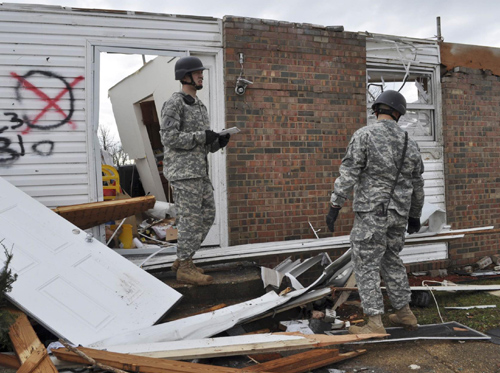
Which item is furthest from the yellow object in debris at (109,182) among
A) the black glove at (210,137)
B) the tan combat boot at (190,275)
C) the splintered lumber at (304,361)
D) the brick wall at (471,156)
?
the brick wall at (471,156)

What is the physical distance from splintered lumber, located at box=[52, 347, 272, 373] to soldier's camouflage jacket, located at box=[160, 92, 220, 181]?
69.0 inches

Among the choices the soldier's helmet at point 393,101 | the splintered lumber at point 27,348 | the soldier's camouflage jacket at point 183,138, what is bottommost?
the splintered lumber at point 27,348

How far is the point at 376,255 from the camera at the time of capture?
3.80 metres

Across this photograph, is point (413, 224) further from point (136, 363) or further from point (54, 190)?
point (54, 190)

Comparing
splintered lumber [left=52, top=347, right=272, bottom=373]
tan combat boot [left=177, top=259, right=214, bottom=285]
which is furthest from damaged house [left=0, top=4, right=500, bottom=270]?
splintered lumber [left=52, top=347, right=272, bottom=373]

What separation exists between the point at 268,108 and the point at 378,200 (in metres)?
2.45

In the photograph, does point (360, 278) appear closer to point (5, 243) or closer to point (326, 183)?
point (326, 183)

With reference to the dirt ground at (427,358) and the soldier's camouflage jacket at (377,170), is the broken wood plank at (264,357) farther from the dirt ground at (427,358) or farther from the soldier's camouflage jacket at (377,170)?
the soldier's camouflage jacket at (377,170)

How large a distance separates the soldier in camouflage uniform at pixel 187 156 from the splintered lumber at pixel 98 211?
3.14ft

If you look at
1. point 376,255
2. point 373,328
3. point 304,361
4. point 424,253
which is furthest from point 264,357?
point 424,253

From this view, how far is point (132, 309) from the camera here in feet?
11.8

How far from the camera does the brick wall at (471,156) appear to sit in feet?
22.7

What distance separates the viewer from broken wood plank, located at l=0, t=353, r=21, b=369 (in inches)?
111

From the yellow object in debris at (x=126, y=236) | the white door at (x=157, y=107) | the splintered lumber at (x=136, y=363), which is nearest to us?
the splintered lumber at (x=136, y=363)
